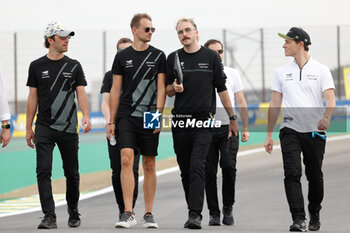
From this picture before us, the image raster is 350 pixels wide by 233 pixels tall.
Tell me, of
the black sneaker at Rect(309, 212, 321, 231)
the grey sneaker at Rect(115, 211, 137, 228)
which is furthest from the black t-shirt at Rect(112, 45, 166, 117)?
the black sneaker at Rect(309, 212, 321, 231)

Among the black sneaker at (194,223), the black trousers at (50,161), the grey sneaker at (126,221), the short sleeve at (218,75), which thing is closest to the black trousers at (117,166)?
the black trousers at (50,161)

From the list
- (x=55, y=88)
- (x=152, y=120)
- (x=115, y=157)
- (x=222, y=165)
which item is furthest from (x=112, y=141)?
(x=222, y=165)

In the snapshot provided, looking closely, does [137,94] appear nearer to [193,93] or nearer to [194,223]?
[193,93]

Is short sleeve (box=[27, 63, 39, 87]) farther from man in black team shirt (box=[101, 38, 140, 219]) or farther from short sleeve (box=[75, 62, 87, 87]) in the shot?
man in black team shirt (box=[101, 38, 140, 219])

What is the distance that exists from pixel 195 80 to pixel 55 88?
148 centimetres

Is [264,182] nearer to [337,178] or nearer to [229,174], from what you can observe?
[337,178]

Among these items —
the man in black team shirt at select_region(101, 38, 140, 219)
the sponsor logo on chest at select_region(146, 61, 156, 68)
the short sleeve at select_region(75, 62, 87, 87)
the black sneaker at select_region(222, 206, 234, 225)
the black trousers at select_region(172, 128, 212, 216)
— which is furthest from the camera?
the black sneaker at select_region(222, 206, 234, 225)

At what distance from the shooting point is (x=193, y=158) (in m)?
8.24

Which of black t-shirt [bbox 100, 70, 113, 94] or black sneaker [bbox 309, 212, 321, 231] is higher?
black t-shirt [bbox 100, 70, 113, 94]

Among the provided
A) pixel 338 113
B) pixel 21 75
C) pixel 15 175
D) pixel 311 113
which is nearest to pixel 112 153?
pixel 311 113

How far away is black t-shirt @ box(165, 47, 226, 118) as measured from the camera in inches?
325

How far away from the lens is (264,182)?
45.9 ft

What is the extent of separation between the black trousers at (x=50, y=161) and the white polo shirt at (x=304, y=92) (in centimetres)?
230

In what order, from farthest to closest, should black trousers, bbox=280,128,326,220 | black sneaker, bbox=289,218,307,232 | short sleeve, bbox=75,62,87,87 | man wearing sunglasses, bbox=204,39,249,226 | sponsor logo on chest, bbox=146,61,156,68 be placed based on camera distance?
1. man wearing sunglasses, bbox=204,39,249,226
2. short sleeve, bbox=75,62,87,87
3. sponsor logo on chest, bbox=146,61,156,68
4. black trousers, bbox=280,128,326,220
5. black sneaker, bbox=289,218,307,232
